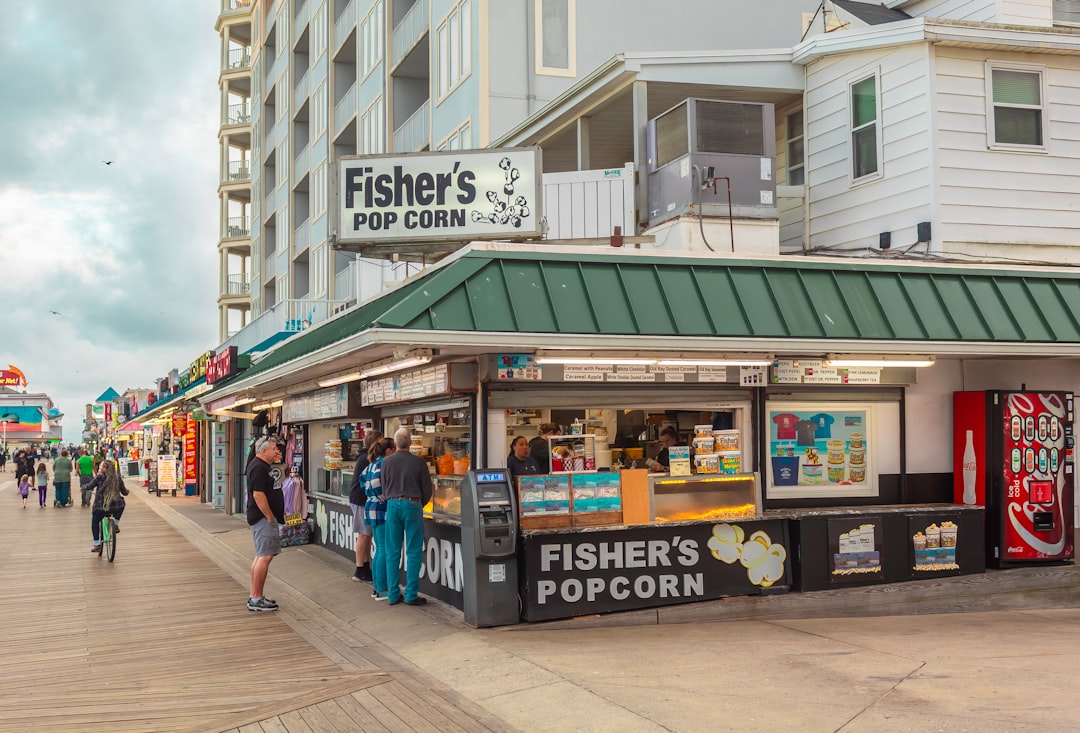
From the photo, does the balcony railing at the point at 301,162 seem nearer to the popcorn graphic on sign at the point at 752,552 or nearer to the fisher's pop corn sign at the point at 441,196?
the fisher's pop corn sign at the point at 441,196

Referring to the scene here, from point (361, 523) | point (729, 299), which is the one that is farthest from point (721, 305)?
point (361, 523)

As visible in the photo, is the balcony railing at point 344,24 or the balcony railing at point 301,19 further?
the balcony railing at point 301,19

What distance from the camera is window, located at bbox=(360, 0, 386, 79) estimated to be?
28969 millimetres

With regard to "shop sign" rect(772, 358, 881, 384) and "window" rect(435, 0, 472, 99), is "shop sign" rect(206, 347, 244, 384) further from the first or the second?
"shop sign" rect(772, 358, 881, 384)

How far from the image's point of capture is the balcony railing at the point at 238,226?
59181 mm

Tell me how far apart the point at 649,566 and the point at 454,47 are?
15432mm

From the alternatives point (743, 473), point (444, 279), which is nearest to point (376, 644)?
point (444, 279)

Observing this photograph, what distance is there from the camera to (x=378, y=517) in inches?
467

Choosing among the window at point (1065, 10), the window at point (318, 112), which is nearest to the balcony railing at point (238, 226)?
the window at point (318, 112)

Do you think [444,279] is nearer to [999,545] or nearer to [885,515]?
[885,515]

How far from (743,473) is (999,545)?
10.9 ft

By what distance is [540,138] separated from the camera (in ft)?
58.7

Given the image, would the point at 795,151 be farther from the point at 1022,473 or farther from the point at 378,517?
the point at 378,517

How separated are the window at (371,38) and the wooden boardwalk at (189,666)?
18.4 meters
